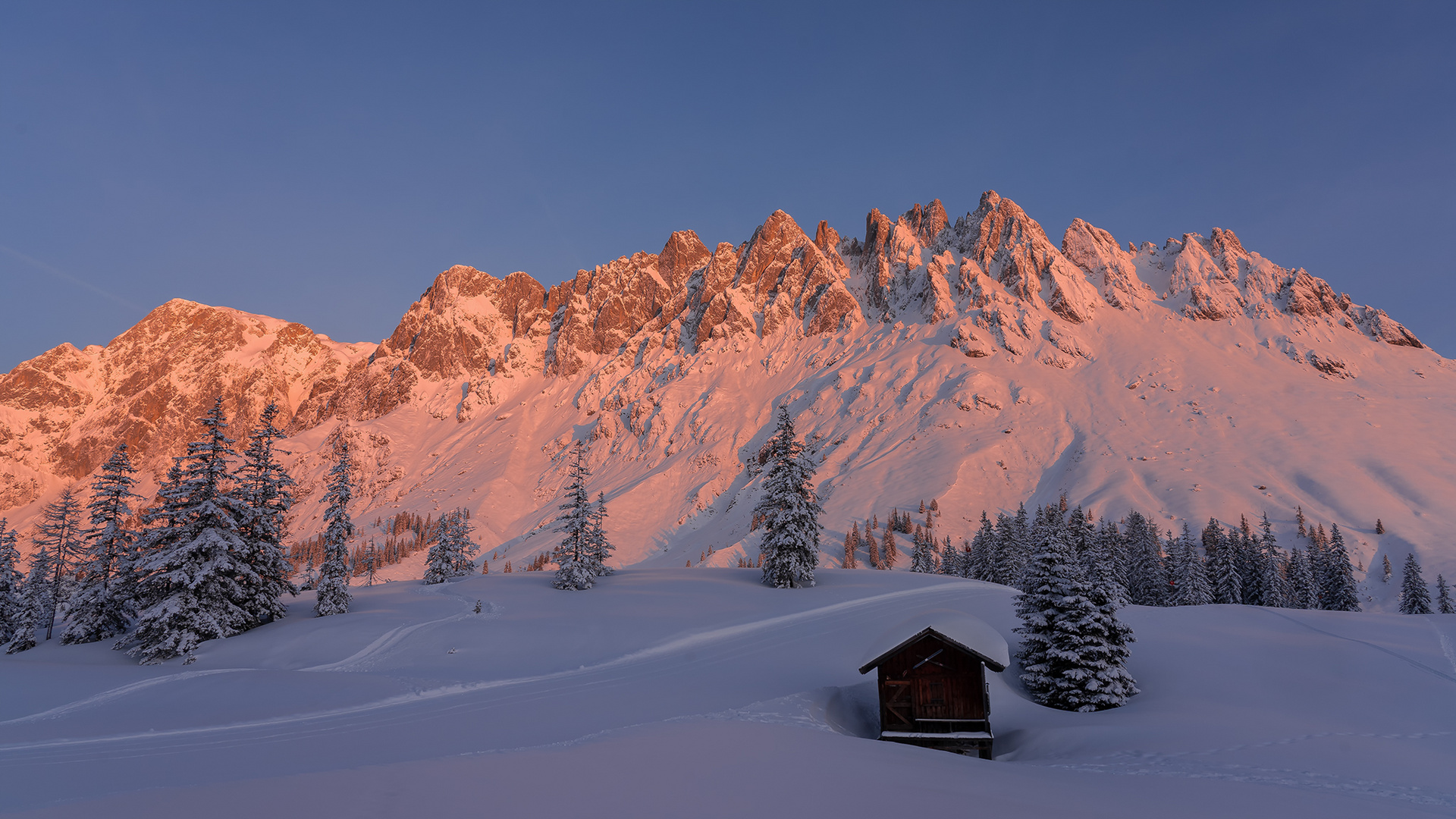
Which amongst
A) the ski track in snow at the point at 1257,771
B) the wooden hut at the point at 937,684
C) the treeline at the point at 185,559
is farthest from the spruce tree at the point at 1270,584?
the treeline at the point at 185,559

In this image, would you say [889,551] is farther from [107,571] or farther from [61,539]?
[61,539]

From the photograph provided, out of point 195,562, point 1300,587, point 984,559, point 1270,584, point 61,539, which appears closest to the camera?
point 195,562

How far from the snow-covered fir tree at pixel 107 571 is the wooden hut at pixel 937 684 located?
36.2 metres

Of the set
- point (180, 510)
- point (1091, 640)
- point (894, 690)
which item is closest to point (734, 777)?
point (894, 690)

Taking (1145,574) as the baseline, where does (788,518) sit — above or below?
above

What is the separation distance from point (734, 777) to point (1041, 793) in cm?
538

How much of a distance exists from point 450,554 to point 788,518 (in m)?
33.7

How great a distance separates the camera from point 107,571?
33188 mm

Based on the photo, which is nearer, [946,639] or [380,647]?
[946,639]

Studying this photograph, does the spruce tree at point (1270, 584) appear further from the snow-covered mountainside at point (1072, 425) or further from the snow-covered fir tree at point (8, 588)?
the snow-covered fir tree at point (8, 588)

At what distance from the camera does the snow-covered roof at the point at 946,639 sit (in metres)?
20.5

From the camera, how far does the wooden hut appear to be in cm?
2034

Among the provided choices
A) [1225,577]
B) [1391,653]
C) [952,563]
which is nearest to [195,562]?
[1391,653]

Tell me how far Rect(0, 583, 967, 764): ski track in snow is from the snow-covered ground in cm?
13
